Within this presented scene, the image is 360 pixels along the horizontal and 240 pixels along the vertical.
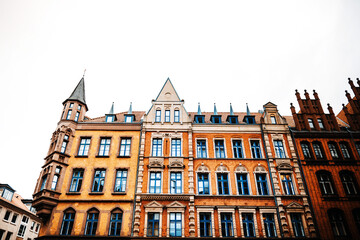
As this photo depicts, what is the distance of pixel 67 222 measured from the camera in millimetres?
21562

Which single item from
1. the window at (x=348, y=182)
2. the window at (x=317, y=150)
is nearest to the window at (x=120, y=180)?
the window at (x=317, y=150)

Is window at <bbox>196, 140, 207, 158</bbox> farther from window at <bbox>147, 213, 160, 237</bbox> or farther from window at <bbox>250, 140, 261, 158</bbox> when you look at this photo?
window at <bbox>147, 213, 160, 237</bbox>

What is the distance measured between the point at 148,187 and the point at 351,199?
1954 cm

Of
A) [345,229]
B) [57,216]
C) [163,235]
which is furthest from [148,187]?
[345,229]

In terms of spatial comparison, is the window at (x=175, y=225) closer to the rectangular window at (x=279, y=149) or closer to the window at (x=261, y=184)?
the window at (x=261, y=184)

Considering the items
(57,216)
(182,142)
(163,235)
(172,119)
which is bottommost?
(163,235)

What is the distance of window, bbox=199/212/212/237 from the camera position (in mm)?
21141

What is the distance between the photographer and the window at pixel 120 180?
2338 centimetres

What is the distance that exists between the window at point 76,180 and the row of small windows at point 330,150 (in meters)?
23.3

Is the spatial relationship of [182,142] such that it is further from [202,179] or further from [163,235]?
[163,235]

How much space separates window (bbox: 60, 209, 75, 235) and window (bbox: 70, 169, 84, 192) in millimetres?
2081

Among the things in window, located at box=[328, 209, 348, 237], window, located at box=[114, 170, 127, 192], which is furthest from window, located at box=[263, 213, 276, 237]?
window, located at box=[114, 170, 127, 192]

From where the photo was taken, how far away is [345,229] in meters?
21.9

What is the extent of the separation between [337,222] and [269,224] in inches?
253
